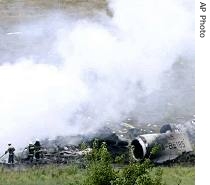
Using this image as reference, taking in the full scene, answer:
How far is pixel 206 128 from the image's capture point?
4.72 metres

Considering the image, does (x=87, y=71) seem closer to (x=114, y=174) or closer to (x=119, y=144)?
(x=119, y=144)

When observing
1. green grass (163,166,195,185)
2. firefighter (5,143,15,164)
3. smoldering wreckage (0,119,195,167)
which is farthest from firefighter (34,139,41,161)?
green grass (163,166,195,185)

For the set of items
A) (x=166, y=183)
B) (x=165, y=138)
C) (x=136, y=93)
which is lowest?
(x=166, y=183)

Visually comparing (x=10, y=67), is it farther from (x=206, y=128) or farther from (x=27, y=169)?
(x=206, y=128)

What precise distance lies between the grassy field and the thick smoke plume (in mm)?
234

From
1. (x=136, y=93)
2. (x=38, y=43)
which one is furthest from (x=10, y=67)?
(x=136, y=93)

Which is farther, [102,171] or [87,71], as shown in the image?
[87,71]

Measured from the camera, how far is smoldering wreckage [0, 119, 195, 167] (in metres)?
5.04

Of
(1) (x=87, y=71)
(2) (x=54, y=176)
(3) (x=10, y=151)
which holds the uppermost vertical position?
(1) (x=87, y=71)

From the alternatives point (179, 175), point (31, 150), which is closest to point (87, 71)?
point (31, 150)

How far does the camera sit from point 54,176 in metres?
5.02

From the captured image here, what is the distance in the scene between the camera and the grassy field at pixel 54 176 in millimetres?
4992

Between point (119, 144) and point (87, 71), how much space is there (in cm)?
61

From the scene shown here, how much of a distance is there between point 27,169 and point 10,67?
0.79m
